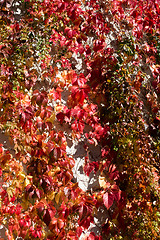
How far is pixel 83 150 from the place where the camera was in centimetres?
214

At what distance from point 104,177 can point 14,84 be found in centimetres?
103

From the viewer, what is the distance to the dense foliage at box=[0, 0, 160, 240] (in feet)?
6.06

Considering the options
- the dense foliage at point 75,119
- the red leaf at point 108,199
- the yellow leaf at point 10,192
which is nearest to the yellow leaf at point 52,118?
the dense foliage at point 75,119

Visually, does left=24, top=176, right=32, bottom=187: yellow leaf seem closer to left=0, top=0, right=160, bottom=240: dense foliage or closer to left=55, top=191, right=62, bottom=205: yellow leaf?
left=0, top=0, right=160, bottom=240: dense foliage

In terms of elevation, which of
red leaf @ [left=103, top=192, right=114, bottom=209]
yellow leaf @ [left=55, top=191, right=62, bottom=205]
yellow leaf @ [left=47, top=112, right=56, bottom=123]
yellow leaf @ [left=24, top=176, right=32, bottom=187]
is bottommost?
red leaf @ [left=103, top=192, right=114, bottom=209]

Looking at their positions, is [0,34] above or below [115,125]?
above

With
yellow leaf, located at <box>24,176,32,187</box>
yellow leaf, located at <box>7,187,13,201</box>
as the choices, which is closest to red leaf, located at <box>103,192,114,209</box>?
yellow leaf, located at <box>24,176,32,187</box>

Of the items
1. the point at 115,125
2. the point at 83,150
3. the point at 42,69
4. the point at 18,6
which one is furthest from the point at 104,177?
the point at 18,6

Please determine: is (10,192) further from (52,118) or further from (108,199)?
(108,199)

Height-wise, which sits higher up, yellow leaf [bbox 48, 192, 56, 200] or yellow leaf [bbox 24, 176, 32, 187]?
yellow leaf [bbox 24, 176, 32, 187]

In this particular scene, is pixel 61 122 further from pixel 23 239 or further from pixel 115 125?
pixel 23 239

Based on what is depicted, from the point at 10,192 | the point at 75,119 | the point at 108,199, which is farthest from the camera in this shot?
the point at 75,119

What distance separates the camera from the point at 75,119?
2070 millimetres

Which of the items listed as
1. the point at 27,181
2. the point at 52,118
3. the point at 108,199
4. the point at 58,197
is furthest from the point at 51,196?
the point at 52,118
